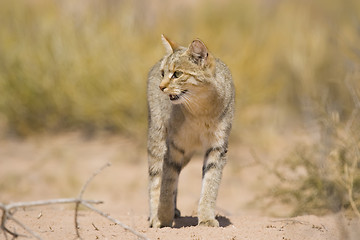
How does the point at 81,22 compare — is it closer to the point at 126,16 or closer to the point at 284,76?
the point at 126,16

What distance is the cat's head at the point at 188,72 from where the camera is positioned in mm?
4477

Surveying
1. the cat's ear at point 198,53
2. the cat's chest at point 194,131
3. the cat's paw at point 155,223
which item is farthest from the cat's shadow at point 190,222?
the cat's ear at point 198,53

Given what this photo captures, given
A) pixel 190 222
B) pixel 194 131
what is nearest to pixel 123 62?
pixel 190 222

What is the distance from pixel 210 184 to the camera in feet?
15.2

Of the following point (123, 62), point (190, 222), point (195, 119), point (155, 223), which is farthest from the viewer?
point (123, 62)

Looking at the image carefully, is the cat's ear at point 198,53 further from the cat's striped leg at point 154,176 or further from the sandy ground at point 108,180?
the sandy ground at point 108,180

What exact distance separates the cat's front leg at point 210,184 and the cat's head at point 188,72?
1.74 feet

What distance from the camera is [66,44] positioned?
10.3m

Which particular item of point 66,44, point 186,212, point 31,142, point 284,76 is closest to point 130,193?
point 186,212

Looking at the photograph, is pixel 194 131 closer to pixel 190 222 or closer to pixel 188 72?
pixel 188 72

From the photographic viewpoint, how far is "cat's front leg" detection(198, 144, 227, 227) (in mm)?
4578

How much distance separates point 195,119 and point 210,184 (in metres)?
0.54

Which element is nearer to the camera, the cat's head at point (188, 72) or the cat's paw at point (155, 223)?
the cat's head at point (188, 72)

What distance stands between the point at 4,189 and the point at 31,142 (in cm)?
199
